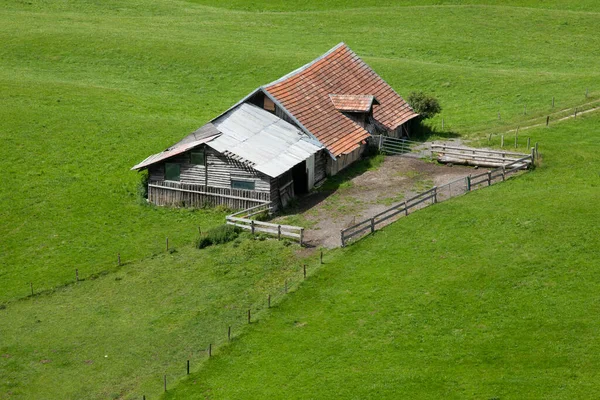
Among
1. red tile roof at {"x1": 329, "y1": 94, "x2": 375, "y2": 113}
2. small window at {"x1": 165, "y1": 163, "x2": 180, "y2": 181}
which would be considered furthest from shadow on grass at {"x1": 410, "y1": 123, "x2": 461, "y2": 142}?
small window at {"x1": 165, "y1": 163, "x2": 180, "y2": 181}

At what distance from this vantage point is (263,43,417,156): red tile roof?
209ft

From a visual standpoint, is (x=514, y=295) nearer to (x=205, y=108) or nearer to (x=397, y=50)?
(x=205, y=108)

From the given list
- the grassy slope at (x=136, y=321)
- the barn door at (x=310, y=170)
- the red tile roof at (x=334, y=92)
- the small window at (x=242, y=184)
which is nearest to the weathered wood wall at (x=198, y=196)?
the small window at (x=242, y=184)

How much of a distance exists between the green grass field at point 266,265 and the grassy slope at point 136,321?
113 mm

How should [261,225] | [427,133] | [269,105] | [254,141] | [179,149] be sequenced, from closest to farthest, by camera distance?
1. [261,225]
2. [179,149]
3. [254,141]
4. [269,105]
5. [427,133]

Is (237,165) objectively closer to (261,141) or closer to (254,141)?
(254,141)

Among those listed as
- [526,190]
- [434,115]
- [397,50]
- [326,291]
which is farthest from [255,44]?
[326,291]

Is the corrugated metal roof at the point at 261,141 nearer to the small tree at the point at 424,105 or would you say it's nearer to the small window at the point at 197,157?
the small window at the point at 197,157

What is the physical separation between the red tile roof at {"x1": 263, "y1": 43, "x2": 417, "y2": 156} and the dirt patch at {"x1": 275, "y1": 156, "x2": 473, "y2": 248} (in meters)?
Result: 2.58

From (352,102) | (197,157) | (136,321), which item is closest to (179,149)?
(197,157)

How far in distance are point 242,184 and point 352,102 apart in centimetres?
1260

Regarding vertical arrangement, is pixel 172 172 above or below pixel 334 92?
below

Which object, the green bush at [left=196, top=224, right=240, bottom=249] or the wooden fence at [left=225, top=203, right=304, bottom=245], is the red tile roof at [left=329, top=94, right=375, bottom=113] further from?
the green bush at [left=196, top=224, right=240, bottom=249]

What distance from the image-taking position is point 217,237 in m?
54.4
